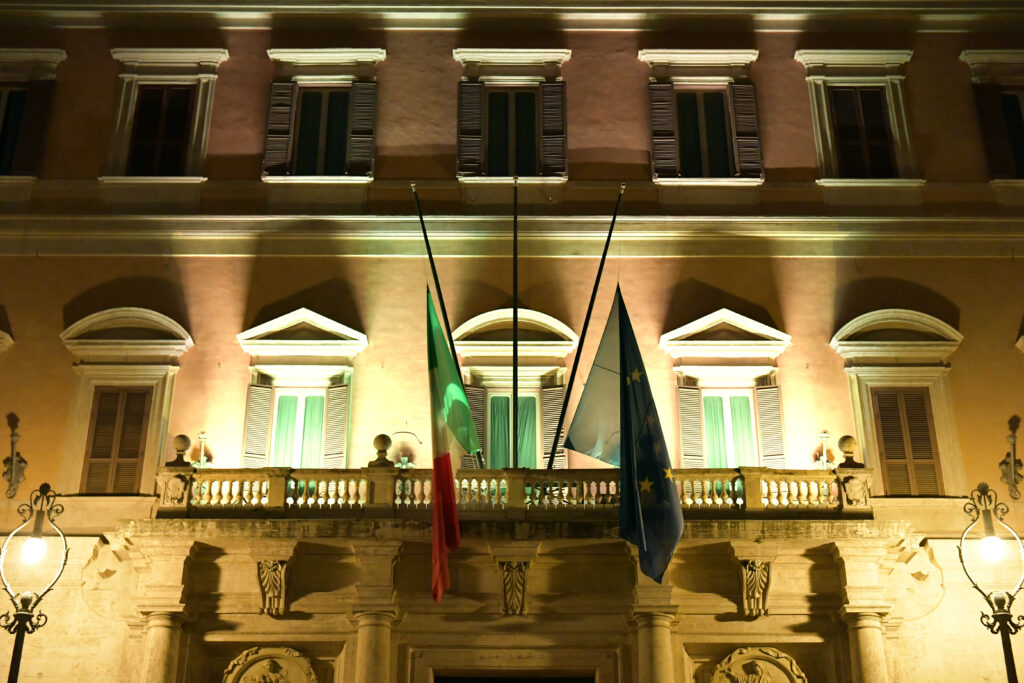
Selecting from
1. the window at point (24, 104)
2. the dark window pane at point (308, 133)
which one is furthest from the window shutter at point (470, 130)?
the window at point (24, 104)

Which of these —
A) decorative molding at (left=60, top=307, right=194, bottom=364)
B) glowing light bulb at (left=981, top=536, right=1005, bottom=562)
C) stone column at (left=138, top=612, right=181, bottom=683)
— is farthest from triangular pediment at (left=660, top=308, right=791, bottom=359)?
stone column at (left=138, top=612, right=181, bottom=683)

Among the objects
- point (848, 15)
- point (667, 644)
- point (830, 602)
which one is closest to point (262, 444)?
point (667, 644)

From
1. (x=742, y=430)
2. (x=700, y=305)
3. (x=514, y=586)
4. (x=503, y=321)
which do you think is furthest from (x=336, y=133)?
(x=514, y=586)

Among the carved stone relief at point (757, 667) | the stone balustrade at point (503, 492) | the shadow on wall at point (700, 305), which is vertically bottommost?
the carved stone relief at point (757, 667)

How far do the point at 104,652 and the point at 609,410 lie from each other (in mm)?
7209

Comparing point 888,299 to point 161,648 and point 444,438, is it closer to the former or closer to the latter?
point 444,438

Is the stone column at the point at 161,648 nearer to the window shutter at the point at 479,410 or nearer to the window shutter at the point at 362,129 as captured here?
the window shutter at the point at 479,410

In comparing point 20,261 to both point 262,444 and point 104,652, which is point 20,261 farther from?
point 104,652

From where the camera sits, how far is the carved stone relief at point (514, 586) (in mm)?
14945

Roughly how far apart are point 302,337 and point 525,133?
4973 mm

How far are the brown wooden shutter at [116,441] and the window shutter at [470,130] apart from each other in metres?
5.89

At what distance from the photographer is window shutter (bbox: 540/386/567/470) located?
659 inches

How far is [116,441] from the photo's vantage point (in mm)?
16859

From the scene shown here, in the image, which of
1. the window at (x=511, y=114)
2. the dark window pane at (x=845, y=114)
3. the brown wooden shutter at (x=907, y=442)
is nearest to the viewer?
the brown wooden shutter at (x=907, y=442)
